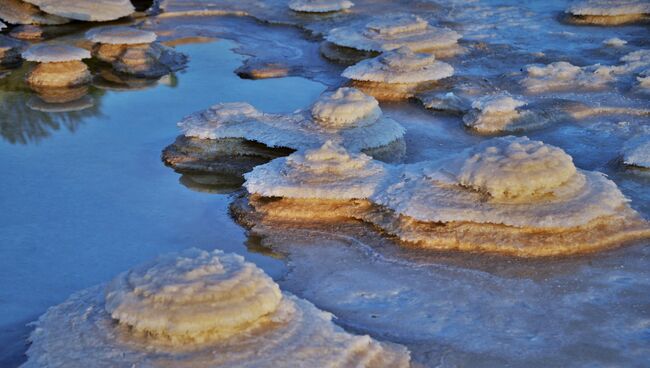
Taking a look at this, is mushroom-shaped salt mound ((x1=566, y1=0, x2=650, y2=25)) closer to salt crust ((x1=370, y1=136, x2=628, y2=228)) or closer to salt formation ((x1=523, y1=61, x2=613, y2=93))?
salt formation ((x1=523, y1=61, x2=613, y2=93))

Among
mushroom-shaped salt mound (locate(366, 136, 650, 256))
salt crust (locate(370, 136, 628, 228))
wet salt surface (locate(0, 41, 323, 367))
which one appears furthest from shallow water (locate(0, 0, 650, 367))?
salt crust (locate(370, 136, 628, 228))

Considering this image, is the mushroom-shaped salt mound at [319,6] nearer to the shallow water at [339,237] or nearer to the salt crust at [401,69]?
the shallow water at [339,237]

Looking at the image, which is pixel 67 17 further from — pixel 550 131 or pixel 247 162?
pixel 550 131

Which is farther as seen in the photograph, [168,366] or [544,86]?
[544,86]

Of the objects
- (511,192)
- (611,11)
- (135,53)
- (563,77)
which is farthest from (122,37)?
(511,192)

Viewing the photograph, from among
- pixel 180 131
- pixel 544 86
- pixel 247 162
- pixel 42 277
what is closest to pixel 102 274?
pixel 42 277
